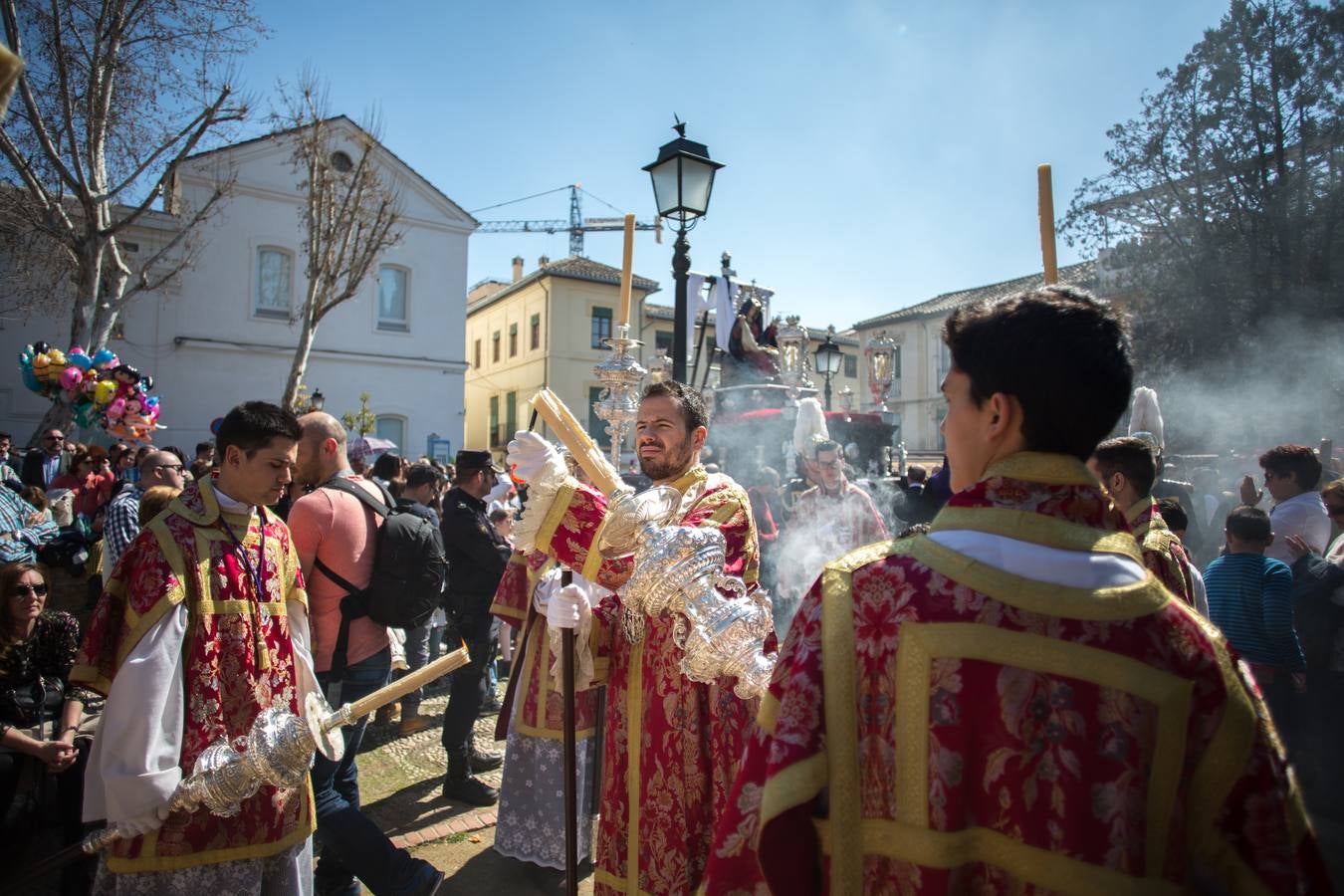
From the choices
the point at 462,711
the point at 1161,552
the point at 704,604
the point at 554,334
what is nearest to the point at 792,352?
the point at 462,711

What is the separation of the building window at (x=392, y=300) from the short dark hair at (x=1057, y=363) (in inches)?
988

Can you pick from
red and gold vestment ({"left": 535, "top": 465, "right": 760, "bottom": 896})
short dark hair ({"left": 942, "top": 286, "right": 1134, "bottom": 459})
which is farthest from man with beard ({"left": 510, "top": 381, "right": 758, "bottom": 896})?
short dark hair ({"left": 942, "top": 286, "right": 1134, "bottom": 459})

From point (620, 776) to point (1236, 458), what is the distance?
1269 cm

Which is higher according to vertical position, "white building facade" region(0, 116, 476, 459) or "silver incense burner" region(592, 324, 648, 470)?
"white building facade" region(0, 116, 476, 459)

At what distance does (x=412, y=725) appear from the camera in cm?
604

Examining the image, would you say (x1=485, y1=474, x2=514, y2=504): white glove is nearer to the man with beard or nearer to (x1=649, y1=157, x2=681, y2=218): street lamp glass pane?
(x1=649, y1=157, x2=681, y2=218): street lamp glass pane

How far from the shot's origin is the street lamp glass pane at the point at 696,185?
20.2 ft

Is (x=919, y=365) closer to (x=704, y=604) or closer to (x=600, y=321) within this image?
(x=600, y=321)

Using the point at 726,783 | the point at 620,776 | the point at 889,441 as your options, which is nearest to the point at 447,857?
the point at 620,776

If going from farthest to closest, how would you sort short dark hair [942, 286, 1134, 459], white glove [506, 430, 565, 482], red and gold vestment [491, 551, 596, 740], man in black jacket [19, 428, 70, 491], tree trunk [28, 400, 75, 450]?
1. tree trunk [28, 400, 75, 450]
2. man in black jacket [19, 428, 70, 491]
3. red and gold vestment [491, 551, 596, 740]
4. white glove [506, 430, 565, 482]
5. short dark hair [942, 286, 1134, 459]

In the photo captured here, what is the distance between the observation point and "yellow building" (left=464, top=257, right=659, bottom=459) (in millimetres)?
34062

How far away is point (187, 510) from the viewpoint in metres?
2.63

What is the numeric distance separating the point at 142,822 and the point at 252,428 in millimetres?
1224

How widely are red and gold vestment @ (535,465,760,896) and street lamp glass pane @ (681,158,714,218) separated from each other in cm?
403
